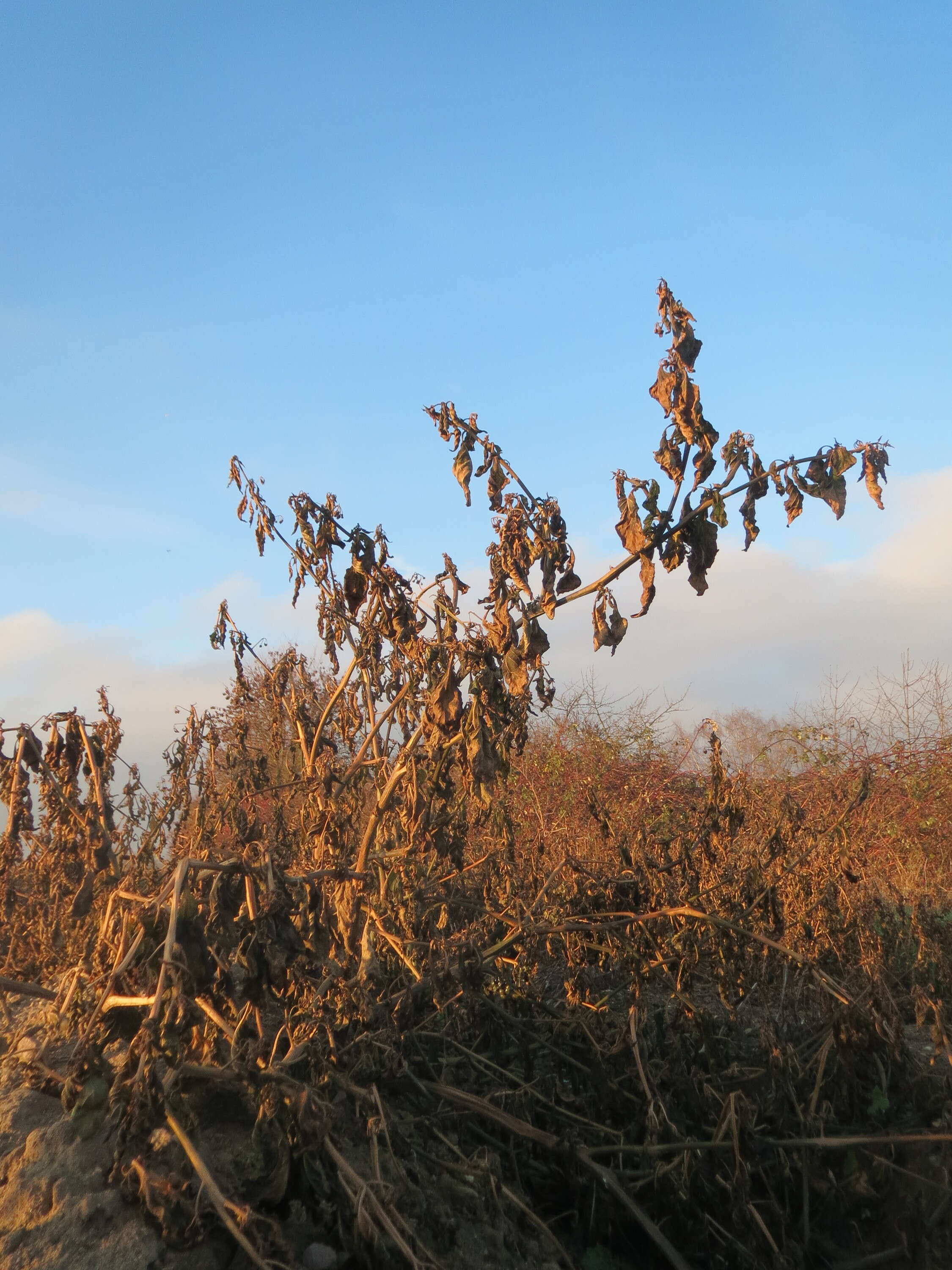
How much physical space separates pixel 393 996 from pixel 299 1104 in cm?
86

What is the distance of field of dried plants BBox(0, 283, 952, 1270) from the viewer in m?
2.34

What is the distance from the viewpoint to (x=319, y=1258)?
2.22 metres

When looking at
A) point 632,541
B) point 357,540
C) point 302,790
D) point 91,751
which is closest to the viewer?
point 632,541

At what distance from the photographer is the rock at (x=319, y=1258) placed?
2.20m

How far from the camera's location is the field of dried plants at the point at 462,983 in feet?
7.68

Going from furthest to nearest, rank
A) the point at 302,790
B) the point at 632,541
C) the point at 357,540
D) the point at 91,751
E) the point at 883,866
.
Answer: the point at 883,866 → the point at 302,790 → the point at 357,540 → the point at 91,751 → the point at 632,541

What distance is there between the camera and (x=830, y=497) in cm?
314

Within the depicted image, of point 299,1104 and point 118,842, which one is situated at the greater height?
point 118,842

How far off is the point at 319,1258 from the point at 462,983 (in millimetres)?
1046

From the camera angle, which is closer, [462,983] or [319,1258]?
[319,1258]

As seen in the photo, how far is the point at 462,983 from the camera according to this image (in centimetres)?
317

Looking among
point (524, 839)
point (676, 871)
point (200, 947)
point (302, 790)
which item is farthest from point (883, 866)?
point (200, 947)

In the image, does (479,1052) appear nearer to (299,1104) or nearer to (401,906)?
(401,906)

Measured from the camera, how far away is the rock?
220 cm
